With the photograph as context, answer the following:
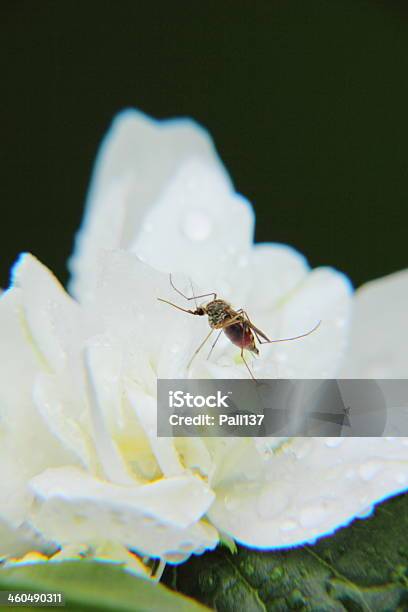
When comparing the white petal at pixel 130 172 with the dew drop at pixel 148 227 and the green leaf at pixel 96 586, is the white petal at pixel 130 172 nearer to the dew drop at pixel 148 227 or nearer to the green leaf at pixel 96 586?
the dew drop at pixel 148 227

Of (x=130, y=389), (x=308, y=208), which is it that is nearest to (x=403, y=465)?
(x=130, y=389)

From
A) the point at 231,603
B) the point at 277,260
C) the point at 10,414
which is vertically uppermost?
the point at 277,260

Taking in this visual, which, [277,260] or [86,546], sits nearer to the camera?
[86,546]

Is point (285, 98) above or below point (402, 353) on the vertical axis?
above

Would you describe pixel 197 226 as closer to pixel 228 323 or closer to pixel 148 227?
pixel 148 227

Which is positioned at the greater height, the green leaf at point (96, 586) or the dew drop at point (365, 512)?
the dew drop at point (365, 512)

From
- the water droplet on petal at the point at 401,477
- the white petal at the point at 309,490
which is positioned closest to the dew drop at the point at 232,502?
the white petal at the point at 309,490

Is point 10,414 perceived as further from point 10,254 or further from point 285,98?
point 285,98
